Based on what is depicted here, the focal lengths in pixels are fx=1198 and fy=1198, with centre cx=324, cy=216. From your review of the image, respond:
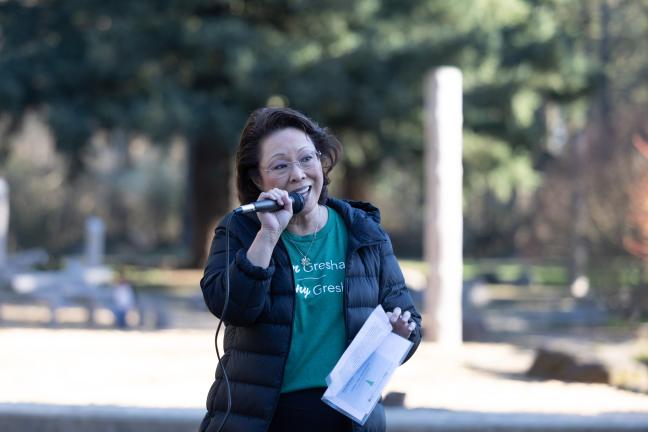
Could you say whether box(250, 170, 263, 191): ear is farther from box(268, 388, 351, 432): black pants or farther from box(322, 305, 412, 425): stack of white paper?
box(268, 388, 351, 432): black pants

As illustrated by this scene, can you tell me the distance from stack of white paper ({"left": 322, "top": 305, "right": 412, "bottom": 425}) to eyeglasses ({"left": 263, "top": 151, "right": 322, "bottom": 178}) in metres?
0.46

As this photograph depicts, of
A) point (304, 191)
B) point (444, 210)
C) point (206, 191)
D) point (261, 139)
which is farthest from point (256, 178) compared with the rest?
point (206, 191)

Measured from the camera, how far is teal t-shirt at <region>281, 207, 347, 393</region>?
11.1ft

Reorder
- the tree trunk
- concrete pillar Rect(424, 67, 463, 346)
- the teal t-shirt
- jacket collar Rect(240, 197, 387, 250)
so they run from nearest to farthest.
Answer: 1. the teal t-shirt
2. jacket collar Rect(240, 197, 387, 250)
3. concrete pillar Rect(424, 67, 463, 346)
4. the tree trunk

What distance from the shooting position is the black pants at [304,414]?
3.38 m

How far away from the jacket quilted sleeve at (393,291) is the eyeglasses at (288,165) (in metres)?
0.34

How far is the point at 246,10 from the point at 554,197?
7.39 m

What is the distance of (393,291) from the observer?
3.58 meters

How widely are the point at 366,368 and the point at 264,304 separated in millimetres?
347

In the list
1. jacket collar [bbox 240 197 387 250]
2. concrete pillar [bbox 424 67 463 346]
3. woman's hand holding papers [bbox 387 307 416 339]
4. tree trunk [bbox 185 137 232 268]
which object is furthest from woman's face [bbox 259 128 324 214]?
tree trunk [bbox 185 137 232 268]

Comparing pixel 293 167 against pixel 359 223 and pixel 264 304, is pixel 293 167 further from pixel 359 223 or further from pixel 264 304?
pixel 264 304

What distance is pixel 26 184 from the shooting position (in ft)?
147

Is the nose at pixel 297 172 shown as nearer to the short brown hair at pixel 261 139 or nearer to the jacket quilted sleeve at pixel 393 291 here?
the short brown hair at pixel 261 139

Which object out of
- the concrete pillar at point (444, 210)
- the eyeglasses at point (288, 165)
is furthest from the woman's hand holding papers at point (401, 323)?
the concrete pillar at point (444, 210)
